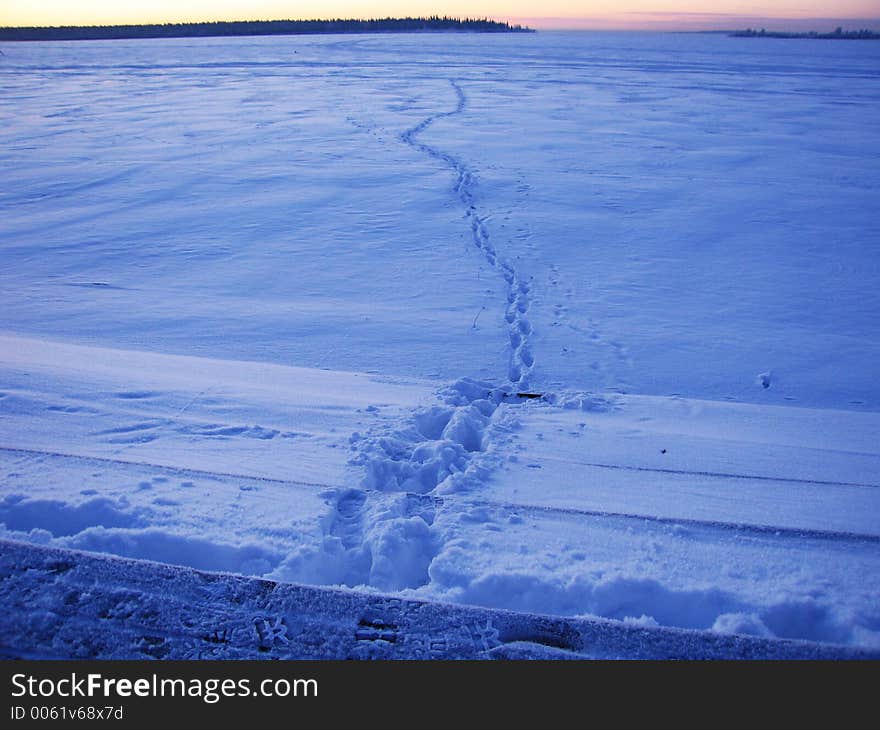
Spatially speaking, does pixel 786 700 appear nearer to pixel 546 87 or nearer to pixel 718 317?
pixel 718 317

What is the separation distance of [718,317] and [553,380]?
4.56ft

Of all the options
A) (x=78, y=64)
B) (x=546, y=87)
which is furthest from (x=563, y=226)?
(x=78, y=64)

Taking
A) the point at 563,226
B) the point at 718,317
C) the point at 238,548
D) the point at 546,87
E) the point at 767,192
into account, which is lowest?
the point at 238,548

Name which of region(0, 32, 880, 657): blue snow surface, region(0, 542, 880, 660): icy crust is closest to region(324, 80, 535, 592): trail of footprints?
region(0, 32, 880, 657): blue snow surface

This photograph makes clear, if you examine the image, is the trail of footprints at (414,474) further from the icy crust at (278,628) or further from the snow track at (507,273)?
the icy crust at (278,628)

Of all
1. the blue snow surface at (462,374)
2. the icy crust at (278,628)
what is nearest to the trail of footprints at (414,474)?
the blue snow surface at (462,374)

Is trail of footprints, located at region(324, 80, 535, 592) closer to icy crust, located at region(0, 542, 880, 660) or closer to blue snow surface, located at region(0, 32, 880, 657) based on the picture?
blue snow surface, located at region(0, 32, 880, 657)

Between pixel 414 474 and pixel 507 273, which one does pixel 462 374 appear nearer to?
pixel 414 474

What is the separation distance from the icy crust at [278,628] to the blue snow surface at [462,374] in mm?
17

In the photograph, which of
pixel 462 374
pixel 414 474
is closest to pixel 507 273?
pixel 462 374

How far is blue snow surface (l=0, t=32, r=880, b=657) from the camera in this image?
5.60 ft

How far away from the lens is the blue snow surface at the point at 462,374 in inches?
67.2

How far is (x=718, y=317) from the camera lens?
3691 mm

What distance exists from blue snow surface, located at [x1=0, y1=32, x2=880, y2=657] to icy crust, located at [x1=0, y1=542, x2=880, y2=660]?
17 mm
